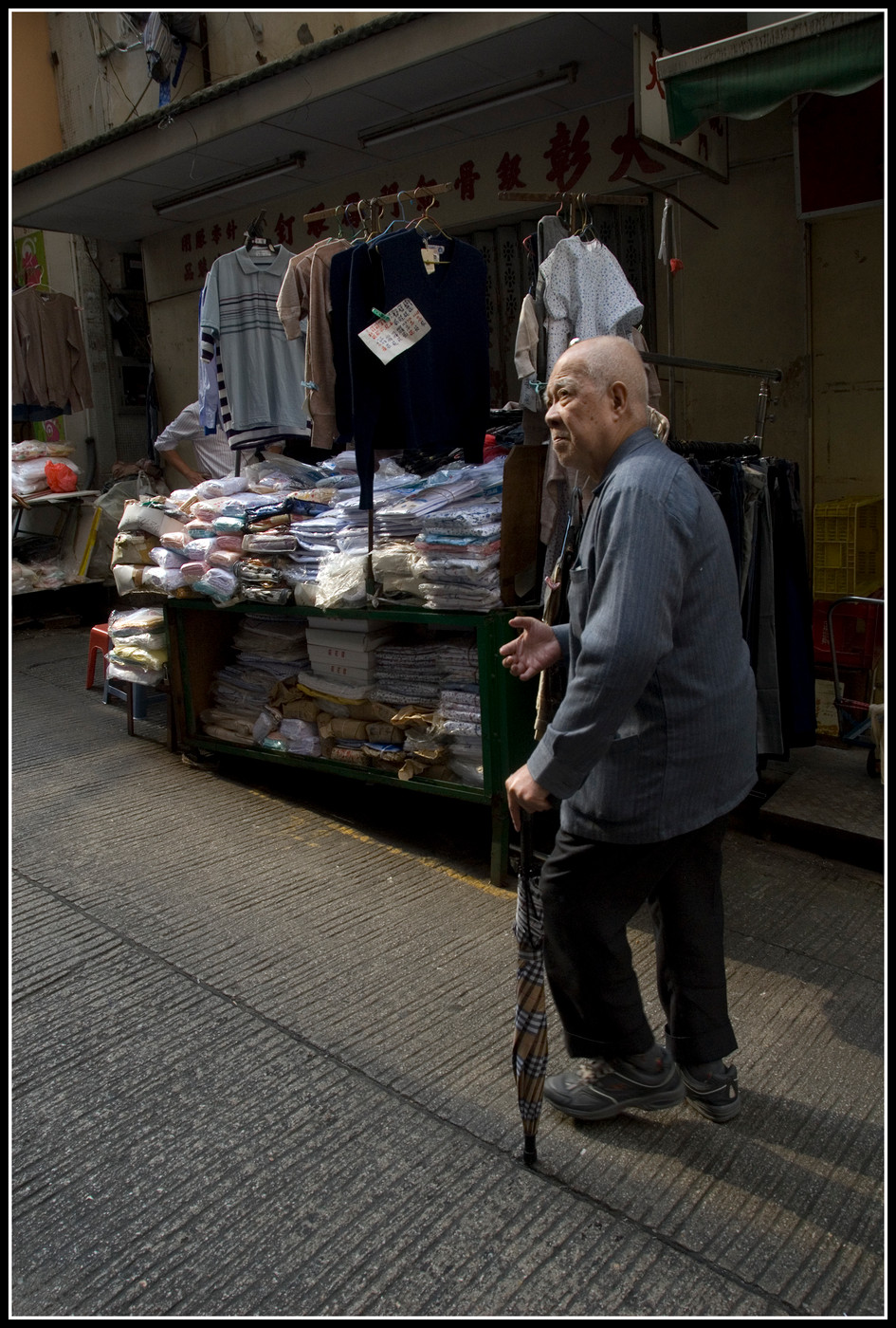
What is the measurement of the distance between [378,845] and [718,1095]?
90.3 inches

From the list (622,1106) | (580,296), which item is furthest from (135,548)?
(622,1106)

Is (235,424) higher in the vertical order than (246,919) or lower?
higher

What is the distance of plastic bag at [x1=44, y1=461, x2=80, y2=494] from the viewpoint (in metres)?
10.4

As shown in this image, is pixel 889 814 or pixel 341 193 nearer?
pixel 889 814

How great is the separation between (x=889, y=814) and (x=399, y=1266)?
155 cm

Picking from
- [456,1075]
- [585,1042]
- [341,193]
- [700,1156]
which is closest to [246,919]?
[456,1075]

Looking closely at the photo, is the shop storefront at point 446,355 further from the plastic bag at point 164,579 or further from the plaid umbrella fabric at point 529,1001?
the plaid umbrella fabric at point 529,1001

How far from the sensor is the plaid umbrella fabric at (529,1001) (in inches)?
94.3

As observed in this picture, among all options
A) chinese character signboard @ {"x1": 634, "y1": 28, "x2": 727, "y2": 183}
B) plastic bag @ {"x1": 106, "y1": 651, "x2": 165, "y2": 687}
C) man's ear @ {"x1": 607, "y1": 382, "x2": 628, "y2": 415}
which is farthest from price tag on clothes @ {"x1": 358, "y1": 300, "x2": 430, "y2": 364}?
plastic bag @ {"x1": 106, "y1": 651, "x2": 165, "y2": 687}

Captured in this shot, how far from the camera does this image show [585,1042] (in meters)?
2.58

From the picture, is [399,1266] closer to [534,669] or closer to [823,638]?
[534,669]

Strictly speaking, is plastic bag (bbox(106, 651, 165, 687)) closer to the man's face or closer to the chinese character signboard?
the chinese character signboard

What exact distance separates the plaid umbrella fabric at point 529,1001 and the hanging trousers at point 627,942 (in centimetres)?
8

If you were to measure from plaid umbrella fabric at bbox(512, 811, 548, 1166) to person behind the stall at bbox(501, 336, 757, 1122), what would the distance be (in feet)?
0.26
